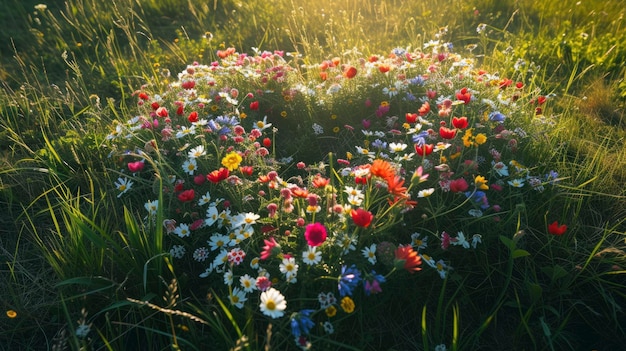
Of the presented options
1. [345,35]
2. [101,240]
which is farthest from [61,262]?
[345,35]

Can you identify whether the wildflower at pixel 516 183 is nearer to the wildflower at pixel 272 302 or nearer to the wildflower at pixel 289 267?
the wildflower at pixel 289 267

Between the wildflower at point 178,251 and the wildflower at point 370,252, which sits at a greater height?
the wildflower at point 370,252

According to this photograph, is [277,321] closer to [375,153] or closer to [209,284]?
[209,284]

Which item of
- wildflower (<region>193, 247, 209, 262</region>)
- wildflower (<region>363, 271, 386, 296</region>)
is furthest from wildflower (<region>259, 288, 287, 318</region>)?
wildflower (<region>193, 247, 209, 262</region>)

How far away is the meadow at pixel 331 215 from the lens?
169 centimetres

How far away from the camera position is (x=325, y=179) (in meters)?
1.88

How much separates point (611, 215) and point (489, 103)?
784 millimetres

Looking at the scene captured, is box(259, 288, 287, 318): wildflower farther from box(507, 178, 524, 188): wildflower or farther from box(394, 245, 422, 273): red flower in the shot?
box(507, 178, 524, 188): wildflower

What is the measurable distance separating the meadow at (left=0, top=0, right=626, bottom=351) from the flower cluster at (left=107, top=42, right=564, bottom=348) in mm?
11

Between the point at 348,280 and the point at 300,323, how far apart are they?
0.70 ft

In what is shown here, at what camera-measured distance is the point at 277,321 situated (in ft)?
5.30

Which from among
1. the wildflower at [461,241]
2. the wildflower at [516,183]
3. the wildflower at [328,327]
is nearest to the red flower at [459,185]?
the wildflower at [461,241]

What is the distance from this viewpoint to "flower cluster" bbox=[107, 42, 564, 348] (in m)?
1.68

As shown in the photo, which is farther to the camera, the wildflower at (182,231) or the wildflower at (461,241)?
the wildflower at (182,231)
